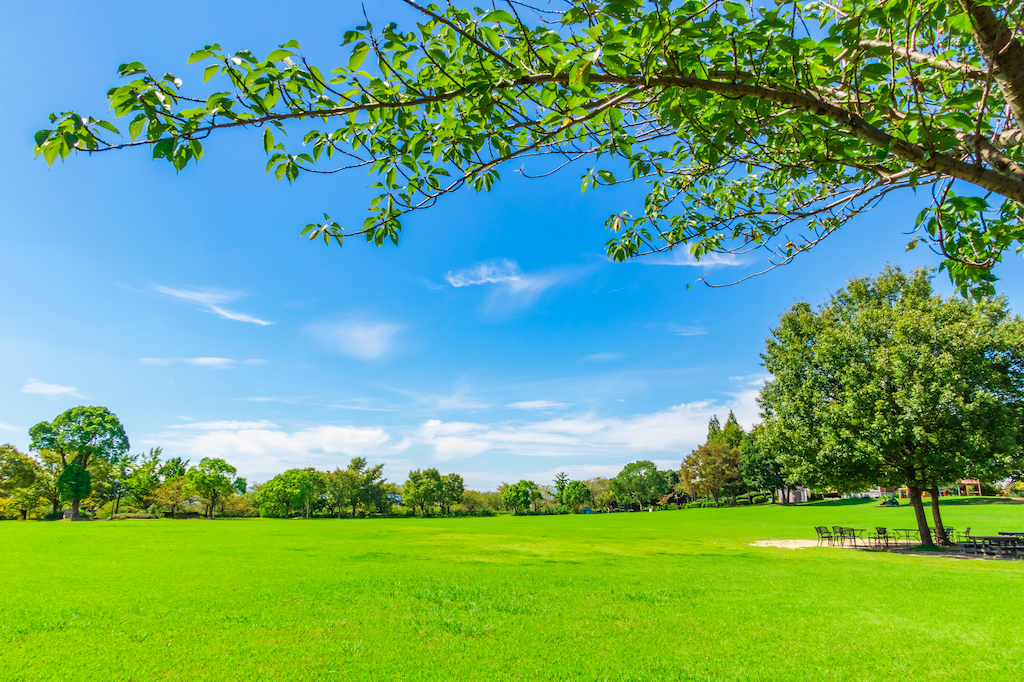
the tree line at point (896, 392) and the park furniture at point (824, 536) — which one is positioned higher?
the tree line at point (896, 392)

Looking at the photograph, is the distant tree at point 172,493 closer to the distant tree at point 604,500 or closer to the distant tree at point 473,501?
the distant tree at point 473,501

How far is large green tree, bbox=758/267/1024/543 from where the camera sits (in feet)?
57.1

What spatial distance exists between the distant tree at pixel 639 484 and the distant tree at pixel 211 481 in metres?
54.3

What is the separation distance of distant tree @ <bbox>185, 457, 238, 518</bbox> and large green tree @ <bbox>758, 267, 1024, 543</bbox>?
54.8 meters

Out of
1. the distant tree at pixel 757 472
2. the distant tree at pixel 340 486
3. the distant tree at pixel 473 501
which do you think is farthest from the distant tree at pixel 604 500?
the distant tree at pixel 340 486

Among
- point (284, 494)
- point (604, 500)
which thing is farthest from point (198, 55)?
point (604, 500)

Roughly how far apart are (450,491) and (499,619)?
62.2 m

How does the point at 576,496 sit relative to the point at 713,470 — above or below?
below

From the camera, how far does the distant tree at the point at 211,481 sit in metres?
51.7

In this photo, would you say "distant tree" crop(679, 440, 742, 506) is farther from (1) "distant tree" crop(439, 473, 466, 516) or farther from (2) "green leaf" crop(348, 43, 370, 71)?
(2) "green leaf" crop(348, 43, 370, 71)

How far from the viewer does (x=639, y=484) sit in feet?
248

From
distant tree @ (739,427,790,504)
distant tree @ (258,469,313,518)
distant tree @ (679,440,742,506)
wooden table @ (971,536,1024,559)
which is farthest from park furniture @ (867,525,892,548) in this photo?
distant tree @ (258,469,313,518)

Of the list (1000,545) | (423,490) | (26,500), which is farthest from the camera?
(423,490)

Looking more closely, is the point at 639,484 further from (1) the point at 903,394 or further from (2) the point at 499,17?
(2) the point at 499,17
